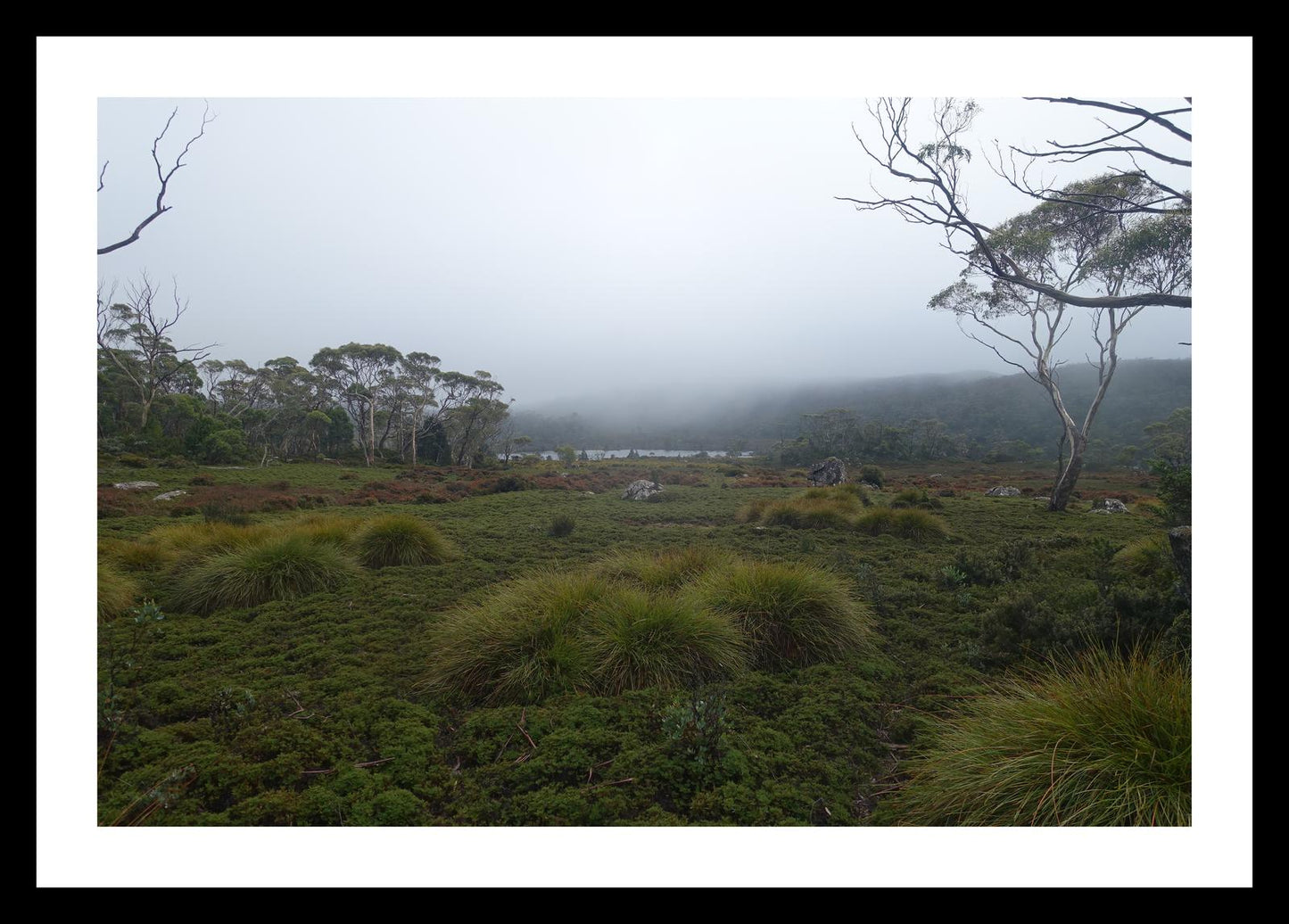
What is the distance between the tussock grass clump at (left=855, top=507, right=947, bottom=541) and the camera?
5488mm

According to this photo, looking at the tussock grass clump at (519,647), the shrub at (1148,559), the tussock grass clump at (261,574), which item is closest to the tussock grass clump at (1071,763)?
the tussock grass clump at (519,647)

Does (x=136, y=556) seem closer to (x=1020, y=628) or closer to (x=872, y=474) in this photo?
(x=1020, y=628)

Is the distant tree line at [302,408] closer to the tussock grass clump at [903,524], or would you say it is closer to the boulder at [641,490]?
the boulder at [641,490]

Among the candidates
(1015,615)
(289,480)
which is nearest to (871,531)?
(1015,615)

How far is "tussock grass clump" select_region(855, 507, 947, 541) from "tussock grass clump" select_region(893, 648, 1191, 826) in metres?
3.71

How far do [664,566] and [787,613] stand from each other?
1178mm

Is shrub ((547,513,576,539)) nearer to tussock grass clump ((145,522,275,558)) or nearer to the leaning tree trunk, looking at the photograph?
tussock grass clump ((145,522,275,558))

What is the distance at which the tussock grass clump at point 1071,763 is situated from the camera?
1514 mm

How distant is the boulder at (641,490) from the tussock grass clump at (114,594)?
4.76m

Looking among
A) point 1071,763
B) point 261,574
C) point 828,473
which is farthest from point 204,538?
point 828,473

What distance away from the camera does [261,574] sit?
3689 millimetres

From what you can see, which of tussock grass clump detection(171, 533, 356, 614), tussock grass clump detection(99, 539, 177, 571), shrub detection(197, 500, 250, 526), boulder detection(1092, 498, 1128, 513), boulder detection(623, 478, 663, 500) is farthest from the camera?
boulder detection(1092, 498, 1128, 513)

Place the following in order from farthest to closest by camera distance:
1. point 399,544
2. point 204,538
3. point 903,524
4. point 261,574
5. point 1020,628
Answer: point 903,524, point 399,544, point 204,538, point 261,574, point 1020,628

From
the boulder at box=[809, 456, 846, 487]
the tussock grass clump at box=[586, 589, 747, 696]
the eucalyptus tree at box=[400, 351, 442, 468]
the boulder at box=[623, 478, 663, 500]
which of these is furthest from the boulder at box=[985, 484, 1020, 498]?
the eucalyptus tree at box=[400, 351, 442, 468]
